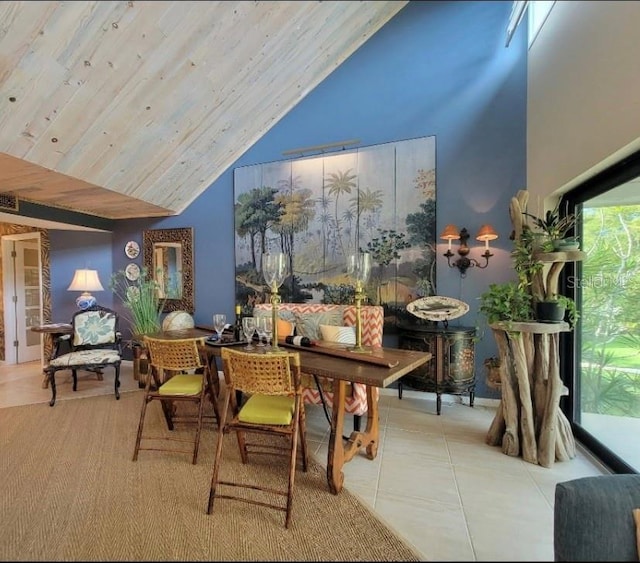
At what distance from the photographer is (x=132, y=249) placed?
16.3ft

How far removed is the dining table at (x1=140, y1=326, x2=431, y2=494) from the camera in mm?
1691

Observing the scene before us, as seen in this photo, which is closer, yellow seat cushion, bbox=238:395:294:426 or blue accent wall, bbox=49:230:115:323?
yellow seat cushion, bbox=238:395:294:426

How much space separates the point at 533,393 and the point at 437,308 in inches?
43.8

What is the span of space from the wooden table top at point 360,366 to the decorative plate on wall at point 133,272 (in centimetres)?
339

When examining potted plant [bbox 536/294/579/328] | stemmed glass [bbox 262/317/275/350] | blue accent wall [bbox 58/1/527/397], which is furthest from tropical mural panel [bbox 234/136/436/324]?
stemmed glass [bbox 262/317/275/350]

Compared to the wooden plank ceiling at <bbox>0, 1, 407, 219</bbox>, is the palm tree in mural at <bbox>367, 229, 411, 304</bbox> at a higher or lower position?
lower

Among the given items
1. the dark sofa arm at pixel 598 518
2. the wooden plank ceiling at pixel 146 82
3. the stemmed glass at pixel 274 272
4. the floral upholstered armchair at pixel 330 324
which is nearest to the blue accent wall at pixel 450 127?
the wooden plank ceiling at pixel 146 82

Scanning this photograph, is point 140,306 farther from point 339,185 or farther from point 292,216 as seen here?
point 339,185

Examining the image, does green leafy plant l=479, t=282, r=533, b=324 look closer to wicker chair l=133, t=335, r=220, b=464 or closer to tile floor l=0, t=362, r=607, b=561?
tile floor l=0, t=362, r=607, b=561

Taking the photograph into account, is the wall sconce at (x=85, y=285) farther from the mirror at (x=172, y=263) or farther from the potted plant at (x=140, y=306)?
the mirror at (x=172, y=263)

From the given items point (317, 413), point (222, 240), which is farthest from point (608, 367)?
point (222, 240)

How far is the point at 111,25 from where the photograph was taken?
5.30 feet

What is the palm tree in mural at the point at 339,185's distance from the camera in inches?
147

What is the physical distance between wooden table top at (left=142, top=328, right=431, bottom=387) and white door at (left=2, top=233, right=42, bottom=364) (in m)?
5.07
